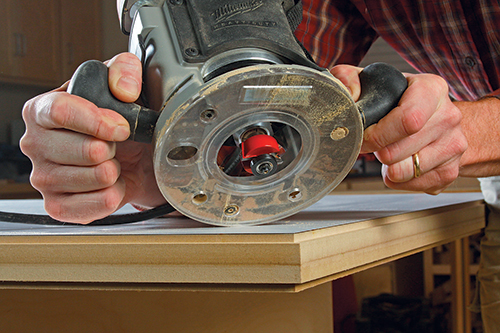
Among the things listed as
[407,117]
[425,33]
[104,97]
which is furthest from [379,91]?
[425,33]

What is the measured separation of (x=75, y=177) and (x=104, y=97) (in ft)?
0.32

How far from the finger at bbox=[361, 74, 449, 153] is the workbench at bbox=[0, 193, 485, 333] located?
90 millimetres

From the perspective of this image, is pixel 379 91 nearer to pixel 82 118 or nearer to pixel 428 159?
pixel 428 159

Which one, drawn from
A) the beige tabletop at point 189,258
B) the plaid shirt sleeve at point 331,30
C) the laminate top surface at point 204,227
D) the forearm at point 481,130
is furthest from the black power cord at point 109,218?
the plaid shirt sleeve at point 331,30

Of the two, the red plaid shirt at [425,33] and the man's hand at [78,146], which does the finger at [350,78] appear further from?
the red plaid shirt at [425,33]

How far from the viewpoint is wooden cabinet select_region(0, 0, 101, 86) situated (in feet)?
9.00

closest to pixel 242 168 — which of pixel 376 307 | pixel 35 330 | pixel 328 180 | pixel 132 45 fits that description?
pixel 328 180

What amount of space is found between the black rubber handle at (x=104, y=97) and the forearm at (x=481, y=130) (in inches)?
17.1

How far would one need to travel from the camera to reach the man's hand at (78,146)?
41 centimetres

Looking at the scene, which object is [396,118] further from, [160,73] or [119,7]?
[119,7]

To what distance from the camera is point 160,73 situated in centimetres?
44

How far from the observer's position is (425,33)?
41.6 inches

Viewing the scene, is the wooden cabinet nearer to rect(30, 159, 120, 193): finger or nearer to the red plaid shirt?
the red plaid shirt

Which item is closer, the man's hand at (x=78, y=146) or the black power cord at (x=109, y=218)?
the man's hand at (x=78, y=146)
